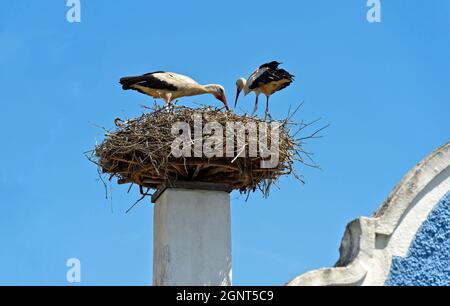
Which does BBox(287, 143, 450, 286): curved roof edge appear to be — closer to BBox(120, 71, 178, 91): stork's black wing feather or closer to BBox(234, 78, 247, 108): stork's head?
BBox(120, 71, 178, 91): stork's black wing feather

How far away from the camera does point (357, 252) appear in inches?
301

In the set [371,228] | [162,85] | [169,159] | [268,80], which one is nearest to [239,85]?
[268,80]

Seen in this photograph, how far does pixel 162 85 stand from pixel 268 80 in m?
1.64

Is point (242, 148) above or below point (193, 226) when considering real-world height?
above

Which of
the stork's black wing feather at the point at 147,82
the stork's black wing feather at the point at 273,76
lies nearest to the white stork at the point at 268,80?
the stork's black wing feather at the point at 273,76

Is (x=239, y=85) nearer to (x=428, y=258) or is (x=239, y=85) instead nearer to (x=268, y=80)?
(x=268, y=80)

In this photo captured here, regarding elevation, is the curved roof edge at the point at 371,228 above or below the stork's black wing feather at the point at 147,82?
below

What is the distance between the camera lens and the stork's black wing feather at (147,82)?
1251 cm

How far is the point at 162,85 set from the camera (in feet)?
41.1

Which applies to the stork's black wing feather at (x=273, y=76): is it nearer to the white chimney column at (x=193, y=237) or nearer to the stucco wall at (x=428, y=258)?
the white chimney column at (x=193, y=237)

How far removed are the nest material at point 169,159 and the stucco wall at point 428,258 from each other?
117 inches
